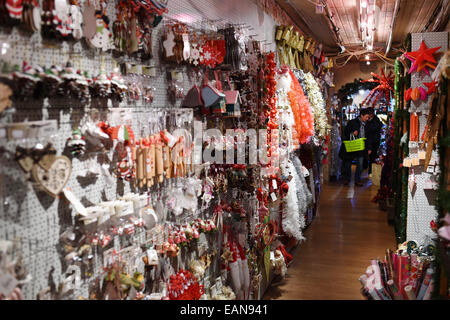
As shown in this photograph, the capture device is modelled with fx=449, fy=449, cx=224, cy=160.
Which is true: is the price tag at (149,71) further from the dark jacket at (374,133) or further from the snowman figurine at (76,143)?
the dark jacket at (374,133)

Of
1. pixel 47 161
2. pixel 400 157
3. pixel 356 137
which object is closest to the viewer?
pixel 47 161

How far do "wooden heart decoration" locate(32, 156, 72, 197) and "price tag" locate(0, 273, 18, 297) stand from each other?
34 cm

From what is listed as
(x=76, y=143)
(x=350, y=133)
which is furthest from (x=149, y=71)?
(x=350, y=133)

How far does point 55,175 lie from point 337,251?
13.6 feet

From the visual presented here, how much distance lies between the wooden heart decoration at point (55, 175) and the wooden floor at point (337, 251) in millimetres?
2759

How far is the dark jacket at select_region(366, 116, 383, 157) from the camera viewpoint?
28.3 ft

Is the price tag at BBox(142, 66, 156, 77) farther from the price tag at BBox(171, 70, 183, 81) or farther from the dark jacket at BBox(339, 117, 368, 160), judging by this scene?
the dark jacket at BBox(339, 117, 368, 160)

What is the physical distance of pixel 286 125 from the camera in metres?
4.80

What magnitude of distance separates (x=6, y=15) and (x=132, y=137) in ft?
2.69

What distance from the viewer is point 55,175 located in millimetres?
1768

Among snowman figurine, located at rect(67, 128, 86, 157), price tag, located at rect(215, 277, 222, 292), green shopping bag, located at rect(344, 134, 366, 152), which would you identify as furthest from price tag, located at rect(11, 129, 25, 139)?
green shopping bag, located at rect(344, 134, 366, 152)

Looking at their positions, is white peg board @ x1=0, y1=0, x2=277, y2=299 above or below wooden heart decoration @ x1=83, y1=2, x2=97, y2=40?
below

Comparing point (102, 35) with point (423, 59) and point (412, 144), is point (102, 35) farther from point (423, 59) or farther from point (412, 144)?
point (412, 144)
